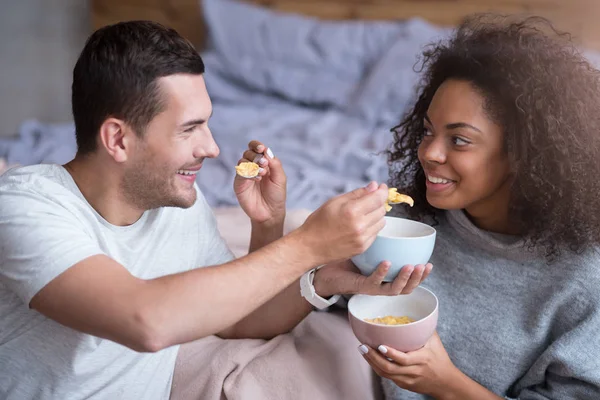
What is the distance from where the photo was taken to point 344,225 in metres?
1.04

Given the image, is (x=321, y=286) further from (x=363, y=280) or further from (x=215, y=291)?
(x=215, y=291)

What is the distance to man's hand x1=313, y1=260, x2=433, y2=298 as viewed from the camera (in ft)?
3.76

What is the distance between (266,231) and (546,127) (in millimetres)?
575

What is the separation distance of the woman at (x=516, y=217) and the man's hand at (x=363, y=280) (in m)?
0.11

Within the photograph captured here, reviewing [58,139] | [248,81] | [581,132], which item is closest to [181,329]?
[581,132]

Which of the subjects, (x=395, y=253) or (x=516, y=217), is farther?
(x=516, y=217)

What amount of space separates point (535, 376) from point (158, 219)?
0.74 m

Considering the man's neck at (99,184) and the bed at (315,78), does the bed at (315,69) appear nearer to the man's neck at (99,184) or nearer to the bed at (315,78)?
the bed at (315,78)

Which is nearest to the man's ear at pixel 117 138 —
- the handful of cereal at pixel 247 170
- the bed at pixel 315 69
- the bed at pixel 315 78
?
the handful of cereal at pixel 247 170

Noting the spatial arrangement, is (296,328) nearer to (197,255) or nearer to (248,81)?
(197,255)

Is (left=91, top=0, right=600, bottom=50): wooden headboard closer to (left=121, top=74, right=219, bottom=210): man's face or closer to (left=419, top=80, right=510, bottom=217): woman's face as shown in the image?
(left=419, top=80, right=510, bottom=217): woman's face

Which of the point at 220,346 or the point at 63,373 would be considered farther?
the point at 220,346

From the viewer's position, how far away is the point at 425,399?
4.24 ft

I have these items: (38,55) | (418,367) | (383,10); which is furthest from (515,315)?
(38,55)
